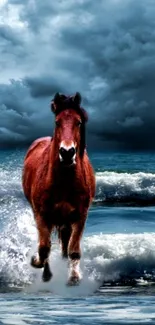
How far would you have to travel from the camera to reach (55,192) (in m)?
9.68

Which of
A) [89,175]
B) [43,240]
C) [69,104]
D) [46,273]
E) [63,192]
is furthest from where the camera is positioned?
[46,273]

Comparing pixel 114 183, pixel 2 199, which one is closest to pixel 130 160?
pixel 114 183

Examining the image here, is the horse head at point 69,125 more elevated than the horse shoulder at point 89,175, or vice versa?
the horse head at point 69,125

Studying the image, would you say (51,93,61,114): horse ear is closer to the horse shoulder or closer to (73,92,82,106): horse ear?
(73,92,82,106): horse ear

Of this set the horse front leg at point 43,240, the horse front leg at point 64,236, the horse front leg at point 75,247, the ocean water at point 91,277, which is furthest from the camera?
the horse front leg at point 64,236

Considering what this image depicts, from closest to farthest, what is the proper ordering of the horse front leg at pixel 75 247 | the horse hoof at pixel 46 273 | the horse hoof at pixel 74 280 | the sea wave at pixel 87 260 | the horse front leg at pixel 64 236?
the horse hoof at pixel 74 280 < the horse front leg at pixel 75 247 < the horse front leg at pixel 64 236 < the horse hoof at pixel 46 273 < the sea wave at pixel 87 260

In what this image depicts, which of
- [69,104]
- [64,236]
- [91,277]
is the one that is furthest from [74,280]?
[91,277]

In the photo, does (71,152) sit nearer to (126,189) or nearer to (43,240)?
(43,240)

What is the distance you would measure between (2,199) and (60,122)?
2492 centimetres

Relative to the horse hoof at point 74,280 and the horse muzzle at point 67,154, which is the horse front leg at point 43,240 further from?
the horse muzzle at point 67,154

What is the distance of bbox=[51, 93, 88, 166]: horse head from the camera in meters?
8.37

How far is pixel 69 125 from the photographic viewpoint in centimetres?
867

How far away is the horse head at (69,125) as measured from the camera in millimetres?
8367

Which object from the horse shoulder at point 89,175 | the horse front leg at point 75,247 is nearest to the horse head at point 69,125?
the horse shoulder at point 89,175
